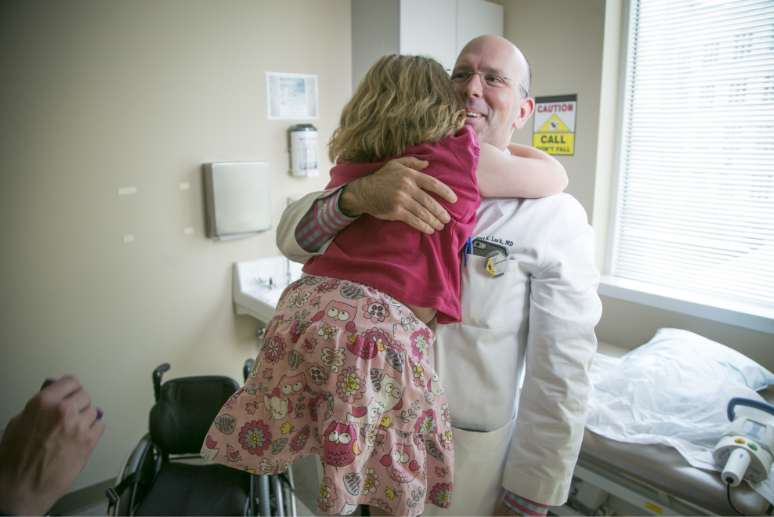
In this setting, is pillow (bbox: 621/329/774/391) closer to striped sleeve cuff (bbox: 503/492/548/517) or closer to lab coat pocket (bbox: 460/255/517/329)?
striped sleeve cuff (bbox: 503/492/548/517)

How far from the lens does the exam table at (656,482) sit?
1.33 meters

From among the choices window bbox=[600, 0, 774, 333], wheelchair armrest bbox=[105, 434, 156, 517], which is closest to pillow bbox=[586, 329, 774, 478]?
window bbox=[600, 0, 774, 333]

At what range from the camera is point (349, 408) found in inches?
31.1

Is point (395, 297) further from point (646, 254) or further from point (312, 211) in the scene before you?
point (646, 254)

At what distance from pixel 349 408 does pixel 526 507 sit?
532 millimetres

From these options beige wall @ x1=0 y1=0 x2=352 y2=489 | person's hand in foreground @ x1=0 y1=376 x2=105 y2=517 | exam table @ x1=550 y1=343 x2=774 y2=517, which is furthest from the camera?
beige wall @ x1=0 y1=0 x2=352 y2=489

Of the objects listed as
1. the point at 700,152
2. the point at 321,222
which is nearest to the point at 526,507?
the point at 321,222

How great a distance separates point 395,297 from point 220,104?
185 centimetres

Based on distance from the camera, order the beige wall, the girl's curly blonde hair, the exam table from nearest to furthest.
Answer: the girl's curly blonde hair < the exam table < the beige wall

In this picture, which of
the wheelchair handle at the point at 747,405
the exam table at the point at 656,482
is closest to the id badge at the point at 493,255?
the exam table at the point at 656,482

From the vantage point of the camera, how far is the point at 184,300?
2.34m

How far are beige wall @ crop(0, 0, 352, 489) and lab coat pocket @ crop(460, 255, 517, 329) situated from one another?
1.76 meters

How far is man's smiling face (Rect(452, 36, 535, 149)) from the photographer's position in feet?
3.51

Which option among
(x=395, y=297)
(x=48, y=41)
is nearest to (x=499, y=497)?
(x=395, y=297)
